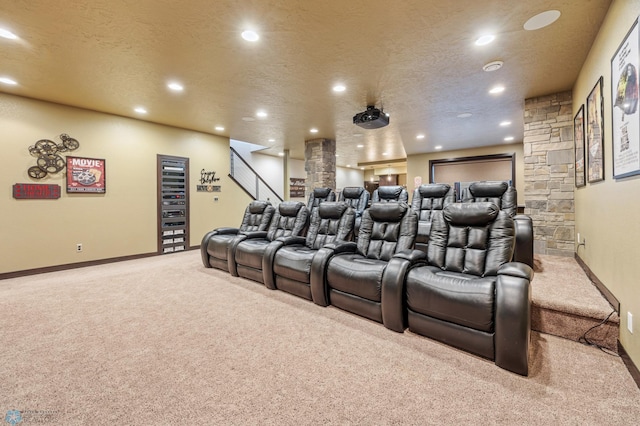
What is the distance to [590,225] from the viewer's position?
3.11 metres

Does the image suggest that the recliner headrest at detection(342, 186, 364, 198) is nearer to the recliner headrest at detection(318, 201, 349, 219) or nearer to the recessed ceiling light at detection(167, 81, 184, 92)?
the recliner headrest at detection(318, 201, 349, 219)

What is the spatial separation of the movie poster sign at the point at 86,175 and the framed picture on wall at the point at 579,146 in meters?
7.46

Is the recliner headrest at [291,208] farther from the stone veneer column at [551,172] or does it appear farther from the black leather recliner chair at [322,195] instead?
the stone veneer column at [551,172]

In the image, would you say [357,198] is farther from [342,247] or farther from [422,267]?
[422,267]

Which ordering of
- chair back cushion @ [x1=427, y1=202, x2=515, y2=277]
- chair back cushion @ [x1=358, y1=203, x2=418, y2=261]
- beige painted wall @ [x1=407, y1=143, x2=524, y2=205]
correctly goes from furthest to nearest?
beige painted wall @ [x1=407, y1=143, x2=524, y2=205], chair back cushion @ [x1=358, y1=203, x2=418, y2=261], chair back cushion @ [x1=427, y1=202, x2=515, y2=277]

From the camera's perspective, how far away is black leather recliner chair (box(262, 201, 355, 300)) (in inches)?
128

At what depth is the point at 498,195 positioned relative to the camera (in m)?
3.97

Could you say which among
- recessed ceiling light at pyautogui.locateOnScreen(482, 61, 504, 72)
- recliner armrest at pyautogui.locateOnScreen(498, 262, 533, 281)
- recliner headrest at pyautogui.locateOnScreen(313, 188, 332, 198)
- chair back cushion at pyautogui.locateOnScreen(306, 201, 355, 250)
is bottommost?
recliner armrest at pyautogui.locateOnScreen(498, 262, 533, 281)

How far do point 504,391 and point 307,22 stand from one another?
10.7 ft

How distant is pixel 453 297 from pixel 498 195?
258 centimetres

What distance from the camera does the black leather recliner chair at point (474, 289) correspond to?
1862 millimetres

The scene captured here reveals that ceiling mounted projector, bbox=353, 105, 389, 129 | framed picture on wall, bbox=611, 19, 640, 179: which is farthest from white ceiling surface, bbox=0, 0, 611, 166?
framed picture on wall, bbox=611, 19, 640, 179

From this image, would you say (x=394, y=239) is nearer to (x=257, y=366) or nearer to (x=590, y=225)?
(x=257, y=366)

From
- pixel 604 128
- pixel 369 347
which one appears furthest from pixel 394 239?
pixel 604 128
